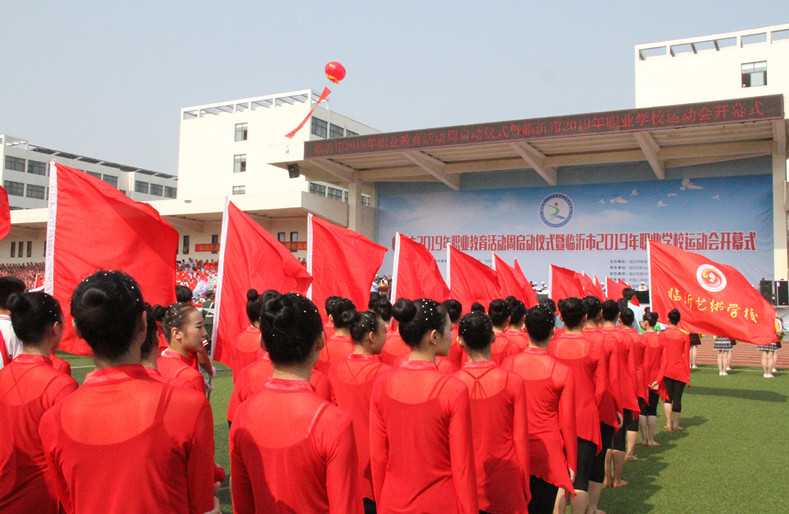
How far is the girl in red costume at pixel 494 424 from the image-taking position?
2768 mm

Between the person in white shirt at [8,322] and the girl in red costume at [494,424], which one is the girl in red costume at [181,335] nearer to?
the person in white shirt at [8,322]

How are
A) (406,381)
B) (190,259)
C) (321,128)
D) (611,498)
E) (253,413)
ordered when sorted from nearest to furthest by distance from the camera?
1. (253,413)
2. (406,381)
3. (611,498)
4. (190,259)
5. (321,128)

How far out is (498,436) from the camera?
2.81 meters

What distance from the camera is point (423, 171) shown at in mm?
22516

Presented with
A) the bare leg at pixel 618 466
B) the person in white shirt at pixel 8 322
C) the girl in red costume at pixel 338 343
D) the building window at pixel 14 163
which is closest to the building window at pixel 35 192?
the building window at pixel 14 163

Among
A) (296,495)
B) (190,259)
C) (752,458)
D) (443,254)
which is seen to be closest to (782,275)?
(443,254)

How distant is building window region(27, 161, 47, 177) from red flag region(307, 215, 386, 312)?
4959 cm

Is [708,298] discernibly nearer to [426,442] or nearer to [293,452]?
[426,442]

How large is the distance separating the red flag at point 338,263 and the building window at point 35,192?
1928 inches

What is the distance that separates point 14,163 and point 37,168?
185cm

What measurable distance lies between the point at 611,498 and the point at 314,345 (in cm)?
397

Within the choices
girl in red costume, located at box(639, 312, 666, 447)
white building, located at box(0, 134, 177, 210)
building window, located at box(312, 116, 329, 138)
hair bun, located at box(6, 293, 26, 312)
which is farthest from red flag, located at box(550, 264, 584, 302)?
white building, located at box(0, 134, 177, 210)

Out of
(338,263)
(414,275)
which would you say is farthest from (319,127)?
(338,263)

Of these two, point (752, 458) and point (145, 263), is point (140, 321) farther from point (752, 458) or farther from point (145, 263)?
point (752, 458)
